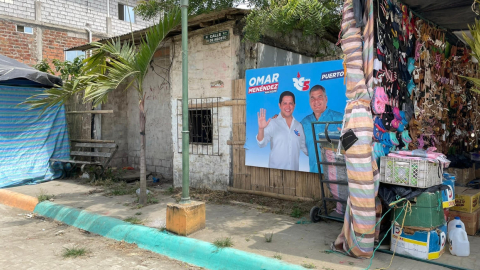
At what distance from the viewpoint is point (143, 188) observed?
6.84m

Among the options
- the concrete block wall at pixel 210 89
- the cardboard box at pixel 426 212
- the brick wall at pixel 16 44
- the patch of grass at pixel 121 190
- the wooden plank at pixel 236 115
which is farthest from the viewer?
the brick wall at pixel 16 44

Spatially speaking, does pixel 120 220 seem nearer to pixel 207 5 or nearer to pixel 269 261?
pixel 269 261

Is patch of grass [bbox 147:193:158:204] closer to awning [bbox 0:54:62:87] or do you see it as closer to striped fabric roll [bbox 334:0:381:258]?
striped fabric roll [bbox 334:0:381:258]

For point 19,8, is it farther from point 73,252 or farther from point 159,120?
point 73,252

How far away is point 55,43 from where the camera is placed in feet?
51.7

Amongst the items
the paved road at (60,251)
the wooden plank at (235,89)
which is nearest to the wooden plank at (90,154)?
the paved road at (60,251)

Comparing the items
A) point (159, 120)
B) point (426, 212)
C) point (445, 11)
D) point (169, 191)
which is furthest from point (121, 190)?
point (445, 11)

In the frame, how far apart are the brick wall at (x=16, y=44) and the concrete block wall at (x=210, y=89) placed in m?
9.83

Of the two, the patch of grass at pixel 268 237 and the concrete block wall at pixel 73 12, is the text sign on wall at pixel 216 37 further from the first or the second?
the concrete block wall at pixel 73 12

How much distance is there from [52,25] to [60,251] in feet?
45.1

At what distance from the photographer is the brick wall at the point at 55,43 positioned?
15.4 m

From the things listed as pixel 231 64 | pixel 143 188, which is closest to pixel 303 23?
pixel 231 64

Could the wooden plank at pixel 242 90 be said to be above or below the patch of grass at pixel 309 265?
above

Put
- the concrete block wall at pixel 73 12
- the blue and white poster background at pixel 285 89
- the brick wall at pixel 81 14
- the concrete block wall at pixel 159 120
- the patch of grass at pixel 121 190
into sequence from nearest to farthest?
the blue and white poster background at pixel 285 89, the patch of grass at pixel 121 190, the concrete block wall at pixel 159 120, the concrete block wall at pixel 73 12, the brick wall at pixel 81 14
